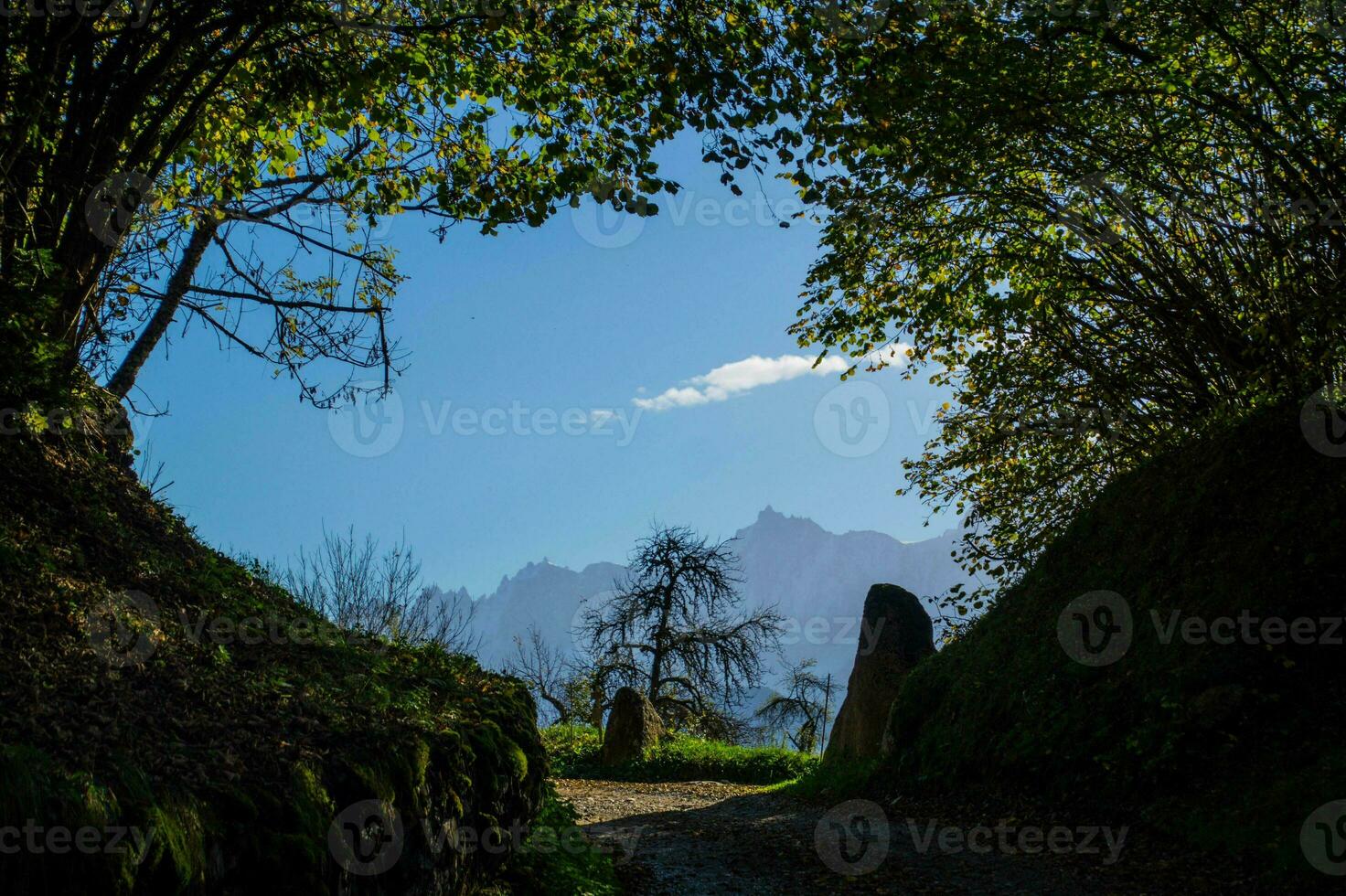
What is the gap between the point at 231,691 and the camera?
444 centimetres

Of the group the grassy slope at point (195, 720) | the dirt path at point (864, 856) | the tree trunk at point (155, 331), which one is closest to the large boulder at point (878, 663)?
the dirt path at point (864, 856)

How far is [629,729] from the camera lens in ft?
62.3

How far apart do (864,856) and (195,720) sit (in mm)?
6434

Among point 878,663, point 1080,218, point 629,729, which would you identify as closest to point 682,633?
point 629,729

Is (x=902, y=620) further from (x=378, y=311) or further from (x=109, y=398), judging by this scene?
(x=109, y=398)

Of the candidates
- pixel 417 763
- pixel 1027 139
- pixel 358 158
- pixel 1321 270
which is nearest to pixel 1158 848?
pixel 417 763

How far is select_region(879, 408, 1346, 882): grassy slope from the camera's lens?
6871 mm

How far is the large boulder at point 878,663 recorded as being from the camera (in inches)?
608

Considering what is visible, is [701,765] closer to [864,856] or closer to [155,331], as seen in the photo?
[864,856]

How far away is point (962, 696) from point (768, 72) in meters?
7.94

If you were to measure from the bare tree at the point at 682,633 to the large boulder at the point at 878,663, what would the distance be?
9.94 m

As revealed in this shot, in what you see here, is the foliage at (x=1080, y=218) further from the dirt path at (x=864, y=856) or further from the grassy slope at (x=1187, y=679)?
the dirt path at (x=864, y=856)

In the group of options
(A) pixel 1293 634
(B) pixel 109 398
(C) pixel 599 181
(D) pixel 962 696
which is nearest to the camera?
A: (B) pixel 109 398

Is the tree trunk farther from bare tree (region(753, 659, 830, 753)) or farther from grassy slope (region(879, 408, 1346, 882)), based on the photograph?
bare tree (region(753, 659, 830, 753))
